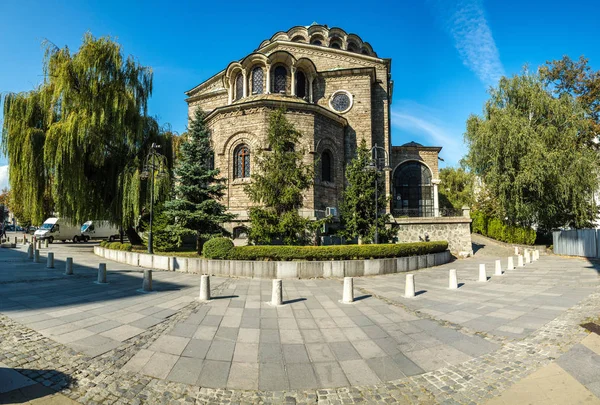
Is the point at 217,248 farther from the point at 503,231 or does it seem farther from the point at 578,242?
the point at 503,231

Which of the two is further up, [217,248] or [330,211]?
[330,211]

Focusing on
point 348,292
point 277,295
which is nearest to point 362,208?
point 348,292

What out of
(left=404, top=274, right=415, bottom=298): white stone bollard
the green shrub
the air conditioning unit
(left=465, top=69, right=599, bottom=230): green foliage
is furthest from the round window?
(left=404, top=274, right=415, bottom=298): white stone bollard

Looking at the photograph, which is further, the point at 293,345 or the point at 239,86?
the point at 239,86

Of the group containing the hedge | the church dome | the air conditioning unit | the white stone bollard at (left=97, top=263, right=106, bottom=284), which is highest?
the church dome

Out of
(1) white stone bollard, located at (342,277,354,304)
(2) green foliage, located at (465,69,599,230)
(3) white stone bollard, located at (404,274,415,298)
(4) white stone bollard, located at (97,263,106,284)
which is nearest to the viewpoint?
(1) white stone bollard, located at (342,277,354,304)

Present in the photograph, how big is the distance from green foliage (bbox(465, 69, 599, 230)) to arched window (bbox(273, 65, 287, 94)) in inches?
650

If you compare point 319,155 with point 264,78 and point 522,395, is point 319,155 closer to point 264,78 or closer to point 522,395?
point 264,78

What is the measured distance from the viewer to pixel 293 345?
15.8ft

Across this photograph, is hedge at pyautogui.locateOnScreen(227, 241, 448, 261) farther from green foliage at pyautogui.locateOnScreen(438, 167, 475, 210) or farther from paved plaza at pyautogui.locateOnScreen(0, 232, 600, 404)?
green foliage at pyautogui.locateOnScreen(438, 167, 475, 210)

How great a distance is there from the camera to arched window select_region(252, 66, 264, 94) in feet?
76.7

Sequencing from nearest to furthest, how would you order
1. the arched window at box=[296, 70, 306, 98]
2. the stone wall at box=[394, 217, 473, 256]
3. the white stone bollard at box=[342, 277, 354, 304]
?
the white stone bollard at box=[342, 277, 354, 304], the stone wall at box=[394, 217, 473, 256], the arched window at box=[296, 70, 306, 98]

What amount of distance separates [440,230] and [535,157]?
28.1 ft

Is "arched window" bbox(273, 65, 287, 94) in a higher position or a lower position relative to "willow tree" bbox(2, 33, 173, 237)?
higher
